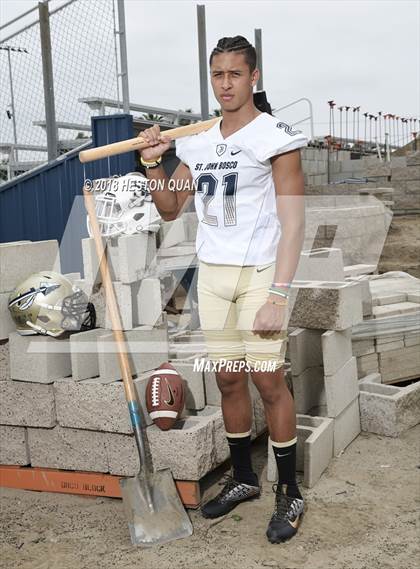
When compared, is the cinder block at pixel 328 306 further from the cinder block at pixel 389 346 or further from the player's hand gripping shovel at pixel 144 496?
the player's hand gripping shovel at pixel 144 496

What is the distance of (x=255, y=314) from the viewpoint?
333 cm

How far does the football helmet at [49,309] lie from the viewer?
13.2 ft

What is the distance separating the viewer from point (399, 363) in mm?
5520

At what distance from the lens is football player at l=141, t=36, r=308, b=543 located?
320cm

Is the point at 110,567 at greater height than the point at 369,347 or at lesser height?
lesser

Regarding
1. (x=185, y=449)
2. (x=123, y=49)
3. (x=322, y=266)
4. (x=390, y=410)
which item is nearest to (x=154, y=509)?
(x=185, y=449)

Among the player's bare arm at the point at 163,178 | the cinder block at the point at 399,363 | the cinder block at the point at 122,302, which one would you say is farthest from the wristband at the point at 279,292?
the cinder block at the point at 399,363

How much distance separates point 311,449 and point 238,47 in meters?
2.34

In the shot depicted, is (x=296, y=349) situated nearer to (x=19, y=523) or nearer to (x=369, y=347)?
(x=369, y=347)

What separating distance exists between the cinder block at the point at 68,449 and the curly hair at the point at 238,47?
2.32 metres

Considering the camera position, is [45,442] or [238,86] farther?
[45,442]

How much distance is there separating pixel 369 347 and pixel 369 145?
17.9 meters

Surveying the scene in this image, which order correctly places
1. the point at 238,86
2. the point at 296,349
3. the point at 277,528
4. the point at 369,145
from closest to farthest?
the point at 238,86 < the point at 277,528 < the point at 296,349 < the point at 369,145

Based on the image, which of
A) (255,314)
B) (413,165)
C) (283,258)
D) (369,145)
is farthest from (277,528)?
(369,145)
